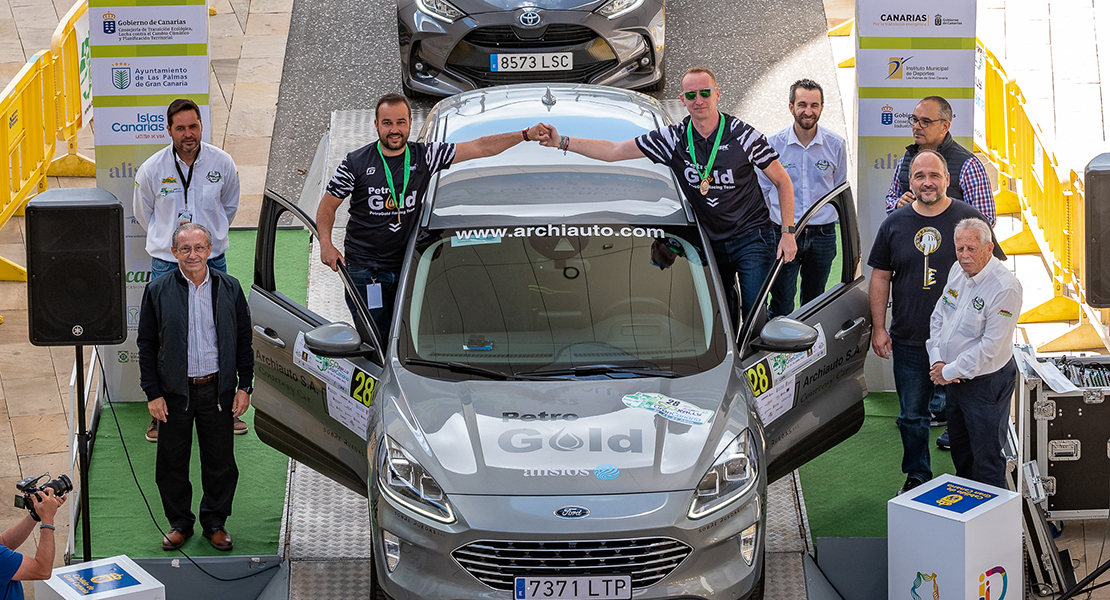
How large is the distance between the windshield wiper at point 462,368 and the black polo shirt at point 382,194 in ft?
3.95

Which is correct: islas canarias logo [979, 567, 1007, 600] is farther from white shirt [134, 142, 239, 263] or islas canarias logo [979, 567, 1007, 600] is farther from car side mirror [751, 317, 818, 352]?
white shirt [134, 142, 239, 263]

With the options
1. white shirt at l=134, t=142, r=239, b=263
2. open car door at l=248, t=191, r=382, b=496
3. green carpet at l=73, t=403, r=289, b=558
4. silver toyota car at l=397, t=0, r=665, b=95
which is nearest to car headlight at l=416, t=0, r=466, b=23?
silver toyota car at l=397, t=0, r=665, b=95

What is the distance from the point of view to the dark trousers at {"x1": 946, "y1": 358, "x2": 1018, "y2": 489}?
6.27 m

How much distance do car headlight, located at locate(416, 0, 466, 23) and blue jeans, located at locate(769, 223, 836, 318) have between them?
13.6 ft

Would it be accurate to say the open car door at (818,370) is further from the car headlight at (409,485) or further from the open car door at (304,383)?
the open car door at (304,383)

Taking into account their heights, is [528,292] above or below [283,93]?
below

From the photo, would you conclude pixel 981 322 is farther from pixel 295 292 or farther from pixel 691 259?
pixel 295 292

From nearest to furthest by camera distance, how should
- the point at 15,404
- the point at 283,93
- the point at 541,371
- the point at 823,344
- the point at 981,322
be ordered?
the point at 541,371 < the point at 981,322 < the point at 823,344 < the point at 15,404 < the point at 283,93

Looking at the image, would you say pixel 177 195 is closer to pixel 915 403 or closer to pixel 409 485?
pixel 409 485

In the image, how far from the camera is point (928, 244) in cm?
662

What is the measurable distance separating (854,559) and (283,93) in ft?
25.1

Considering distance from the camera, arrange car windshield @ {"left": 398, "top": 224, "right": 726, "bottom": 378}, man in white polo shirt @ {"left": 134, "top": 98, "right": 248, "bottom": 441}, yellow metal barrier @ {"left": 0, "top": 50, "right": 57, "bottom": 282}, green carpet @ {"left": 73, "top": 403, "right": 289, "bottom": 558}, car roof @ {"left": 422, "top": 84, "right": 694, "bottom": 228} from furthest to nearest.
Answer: yellow metal barrier @ {"left": 0, "top": 50, "right": 57, "bottom": 282}
man in white polo shirt @ {"left": 134, "top": 98, "right": 248, "bottom": 441}
green carpet @ {"left": 73, "top": 403, "right": 289, "bottom": 558}
car roof @ {"left": 422, "top": 84, "right": 694, "bottom": 228}
car windshield @ {"left": 398, "top": 224, "right": 726, "bottom": 378}

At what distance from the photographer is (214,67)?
13070 mm

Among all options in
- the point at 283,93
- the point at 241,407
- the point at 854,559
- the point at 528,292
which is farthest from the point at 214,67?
the point at 854,559
